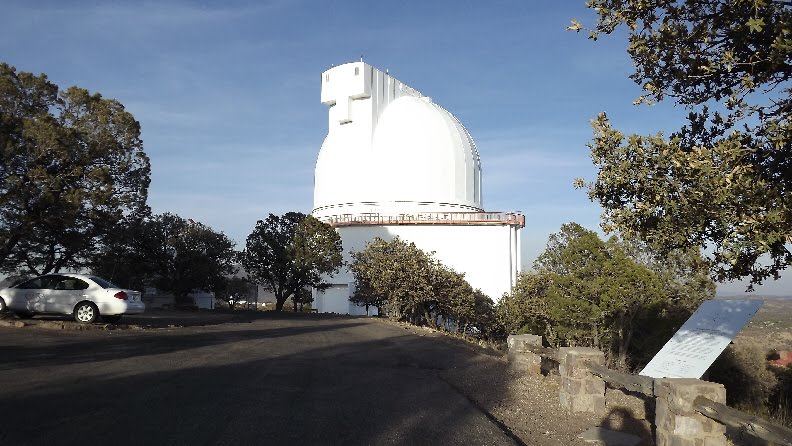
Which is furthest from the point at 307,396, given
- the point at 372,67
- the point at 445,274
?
the point at 372,67

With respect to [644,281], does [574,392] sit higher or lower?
lower

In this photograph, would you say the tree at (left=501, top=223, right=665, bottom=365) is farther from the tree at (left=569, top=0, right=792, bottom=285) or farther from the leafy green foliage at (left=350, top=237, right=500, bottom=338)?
the tree at (left=569, top=0, right=792, bottom=285)

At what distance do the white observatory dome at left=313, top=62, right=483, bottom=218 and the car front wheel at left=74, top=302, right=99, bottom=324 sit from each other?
109 ft

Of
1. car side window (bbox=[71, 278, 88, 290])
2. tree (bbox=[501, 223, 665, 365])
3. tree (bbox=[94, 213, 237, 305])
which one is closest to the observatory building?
tree (bbox=[94, 213, 237, 305])

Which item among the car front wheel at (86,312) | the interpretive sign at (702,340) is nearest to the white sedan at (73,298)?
the car front wheel at (86,312)

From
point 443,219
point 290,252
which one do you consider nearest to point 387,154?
point 443,219

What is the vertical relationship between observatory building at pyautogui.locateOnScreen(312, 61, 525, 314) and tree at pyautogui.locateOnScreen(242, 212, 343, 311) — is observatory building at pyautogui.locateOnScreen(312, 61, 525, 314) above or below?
above

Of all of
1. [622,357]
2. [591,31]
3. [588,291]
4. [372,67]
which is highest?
[372,67]

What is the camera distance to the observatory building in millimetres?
46812

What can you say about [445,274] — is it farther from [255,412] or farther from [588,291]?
[255,412]

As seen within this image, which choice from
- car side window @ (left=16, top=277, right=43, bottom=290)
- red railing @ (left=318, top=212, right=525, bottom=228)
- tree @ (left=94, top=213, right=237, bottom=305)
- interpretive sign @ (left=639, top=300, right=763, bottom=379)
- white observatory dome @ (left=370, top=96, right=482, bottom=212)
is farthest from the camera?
white observatory dome @ (left=370, top=96, right=482, bottom=212)

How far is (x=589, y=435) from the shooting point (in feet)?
23.4

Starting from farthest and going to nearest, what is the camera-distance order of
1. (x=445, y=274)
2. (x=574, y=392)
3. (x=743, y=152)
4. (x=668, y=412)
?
1. (x=445, y=274)
2. (x=574, y=392)
3. (x=668, y=412)
4. (x=743, y=152)

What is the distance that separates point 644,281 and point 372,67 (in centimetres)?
3468
